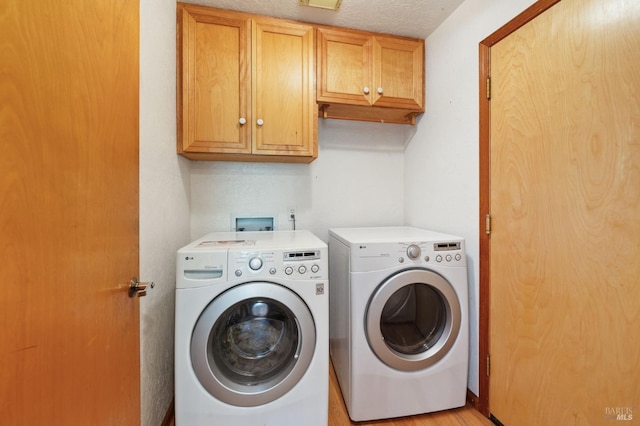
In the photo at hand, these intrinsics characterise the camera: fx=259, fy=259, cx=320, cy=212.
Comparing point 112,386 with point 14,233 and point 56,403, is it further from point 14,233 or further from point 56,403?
point 14,233

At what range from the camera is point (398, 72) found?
73.0 inches

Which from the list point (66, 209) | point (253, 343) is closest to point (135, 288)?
point (66, 209)

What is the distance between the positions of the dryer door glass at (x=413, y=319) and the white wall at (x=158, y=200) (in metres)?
1.16

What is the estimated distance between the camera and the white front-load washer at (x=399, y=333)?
1.32m

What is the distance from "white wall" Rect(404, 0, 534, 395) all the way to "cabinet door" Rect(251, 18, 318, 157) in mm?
841

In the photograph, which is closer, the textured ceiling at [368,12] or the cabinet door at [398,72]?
the textured ceiling at [368,12]

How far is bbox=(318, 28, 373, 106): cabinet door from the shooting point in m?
1.73

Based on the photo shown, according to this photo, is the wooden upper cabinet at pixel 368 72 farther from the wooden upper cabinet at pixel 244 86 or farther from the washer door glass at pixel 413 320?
the washer door glass at pixel 413 320

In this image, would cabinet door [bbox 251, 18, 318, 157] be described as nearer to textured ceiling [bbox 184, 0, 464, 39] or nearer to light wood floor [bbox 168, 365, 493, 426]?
textured ceiling [bbox 184, 0, 464, 39]

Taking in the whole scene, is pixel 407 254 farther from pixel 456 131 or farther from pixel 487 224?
pixel 456 131

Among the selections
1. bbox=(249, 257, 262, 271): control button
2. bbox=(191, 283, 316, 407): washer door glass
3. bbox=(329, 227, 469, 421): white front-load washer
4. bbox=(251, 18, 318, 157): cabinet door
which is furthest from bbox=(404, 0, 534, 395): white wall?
bbox=(249, 257, 262, 271): control button

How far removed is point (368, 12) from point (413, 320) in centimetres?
191

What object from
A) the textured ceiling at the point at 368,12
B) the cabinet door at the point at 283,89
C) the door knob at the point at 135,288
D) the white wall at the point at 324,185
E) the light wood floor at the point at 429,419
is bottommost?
the light wood floor at the point at 429,419

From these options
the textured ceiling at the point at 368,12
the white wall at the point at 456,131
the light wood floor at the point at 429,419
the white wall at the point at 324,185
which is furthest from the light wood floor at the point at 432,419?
the textured ceiling at the point at 368,12
